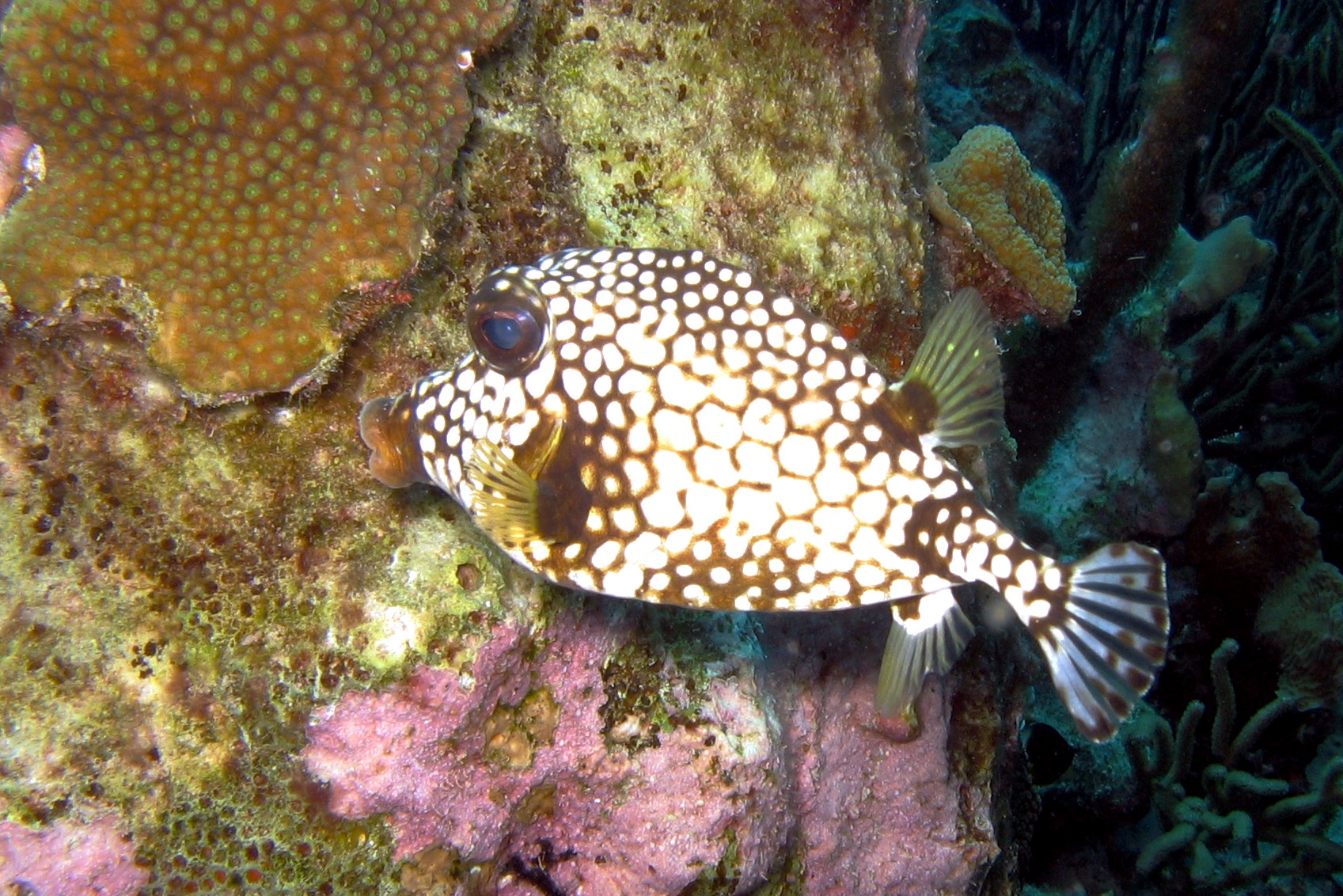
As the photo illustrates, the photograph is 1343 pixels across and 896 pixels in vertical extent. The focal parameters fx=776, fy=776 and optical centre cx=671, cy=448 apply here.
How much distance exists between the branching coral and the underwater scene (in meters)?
2.64

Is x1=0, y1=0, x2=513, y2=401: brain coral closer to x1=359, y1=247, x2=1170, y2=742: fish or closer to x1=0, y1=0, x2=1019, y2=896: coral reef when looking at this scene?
x1=0, y1=0, x2=1019, y2=896: coral reef

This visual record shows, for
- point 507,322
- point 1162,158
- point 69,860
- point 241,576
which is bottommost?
point 69,860

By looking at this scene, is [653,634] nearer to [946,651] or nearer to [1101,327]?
[946,651]

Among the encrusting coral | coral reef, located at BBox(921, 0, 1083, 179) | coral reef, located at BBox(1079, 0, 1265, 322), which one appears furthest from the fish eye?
coral reef, located at BBox(921, 0, 1083, 179)

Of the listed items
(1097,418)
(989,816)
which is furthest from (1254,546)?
(989,816)

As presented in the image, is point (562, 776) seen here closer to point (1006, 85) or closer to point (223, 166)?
point (223, 166)

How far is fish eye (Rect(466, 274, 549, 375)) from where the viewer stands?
2.33 metres

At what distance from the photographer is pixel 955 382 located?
2.29 meters

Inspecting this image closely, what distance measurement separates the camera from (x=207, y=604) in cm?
281

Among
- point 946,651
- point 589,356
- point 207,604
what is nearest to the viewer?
point 589,356

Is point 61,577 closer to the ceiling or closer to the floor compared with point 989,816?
closer to the ceiling

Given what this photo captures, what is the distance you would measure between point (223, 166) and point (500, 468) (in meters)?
1.43

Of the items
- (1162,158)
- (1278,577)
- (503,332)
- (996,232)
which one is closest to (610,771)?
(503,332)

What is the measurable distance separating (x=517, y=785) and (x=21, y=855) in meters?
1.81
